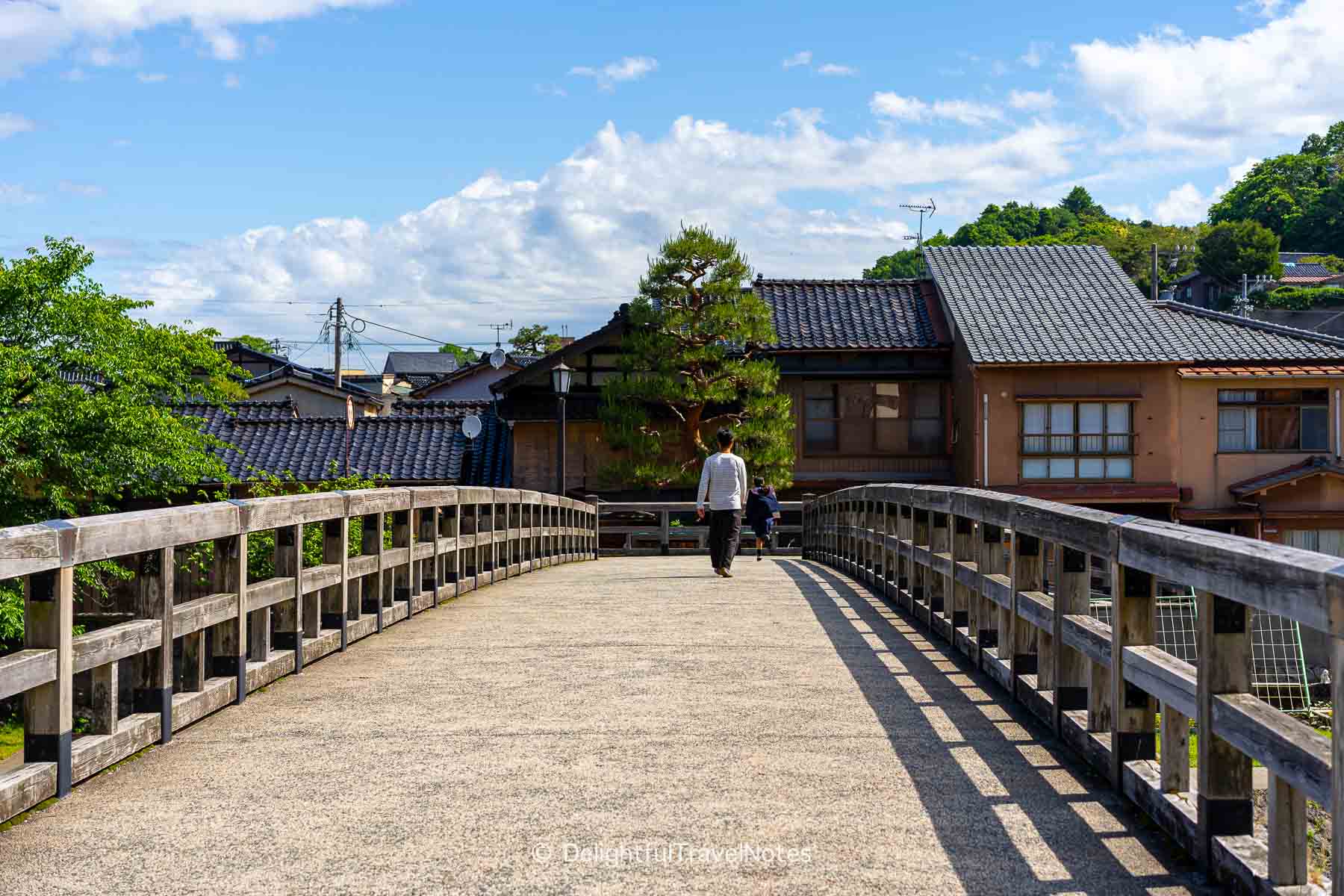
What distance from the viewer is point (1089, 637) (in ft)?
16.5

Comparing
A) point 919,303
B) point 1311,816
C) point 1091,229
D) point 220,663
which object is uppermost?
point 1091,229

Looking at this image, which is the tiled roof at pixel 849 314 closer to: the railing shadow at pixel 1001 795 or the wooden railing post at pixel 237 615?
the railing shadow at pixel 1001 795

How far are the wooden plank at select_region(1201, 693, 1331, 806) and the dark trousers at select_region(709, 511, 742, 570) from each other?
34.5ft

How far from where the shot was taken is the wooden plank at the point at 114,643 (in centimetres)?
464

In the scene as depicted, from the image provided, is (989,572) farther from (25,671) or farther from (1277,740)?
(25,671)

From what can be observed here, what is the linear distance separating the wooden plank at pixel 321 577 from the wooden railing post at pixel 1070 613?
4.03 meters

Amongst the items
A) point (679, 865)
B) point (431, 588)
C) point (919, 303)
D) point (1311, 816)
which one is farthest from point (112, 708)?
point (919, 303)

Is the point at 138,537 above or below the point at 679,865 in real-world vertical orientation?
above

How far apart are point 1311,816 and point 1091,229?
88971 millimetres

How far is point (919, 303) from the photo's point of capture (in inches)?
1336

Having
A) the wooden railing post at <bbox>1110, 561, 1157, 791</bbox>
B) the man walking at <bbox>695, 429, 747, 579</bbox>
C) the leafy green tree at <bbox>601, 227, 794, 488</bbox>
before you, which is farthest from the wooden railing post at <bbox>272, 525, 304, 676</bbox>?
the leafy green tree at <bbox>601, 227, 794, 488</bbox>

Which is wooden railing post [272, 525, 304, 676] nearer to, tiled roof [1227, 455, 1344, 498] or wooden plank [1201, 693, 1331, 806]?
wooden plank [1201, 693, 1331, 806]

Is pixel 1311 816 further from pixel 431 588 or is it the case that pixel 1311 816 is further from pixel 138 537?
pixel 431 588

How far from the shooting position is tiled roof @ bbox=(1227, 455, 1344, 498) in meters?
28.6
